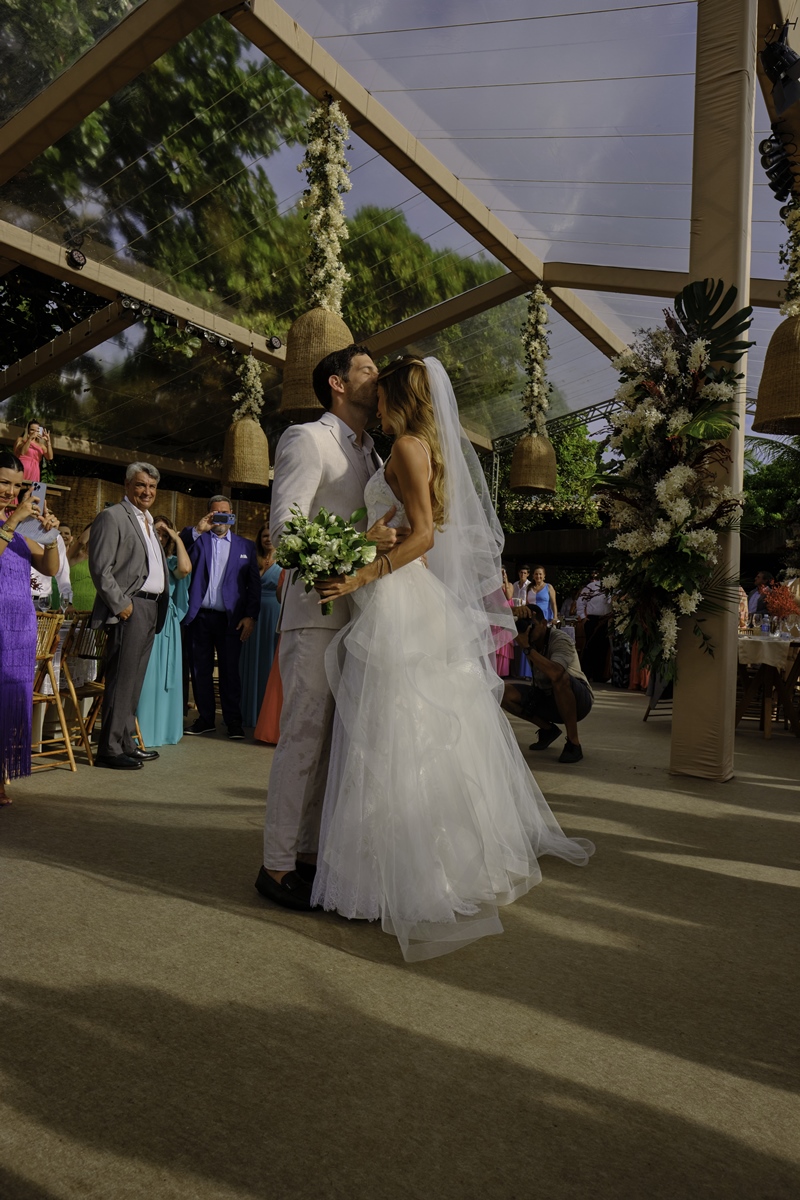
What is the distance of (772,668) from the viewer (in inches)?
351

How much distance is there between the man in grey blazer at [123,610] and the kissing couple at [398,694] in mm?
2595

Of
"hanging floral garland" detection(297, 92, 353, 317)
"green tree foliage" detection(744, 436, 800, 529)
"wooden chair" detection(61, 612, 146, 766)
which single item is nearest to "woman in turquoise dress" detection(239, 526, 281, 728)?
"wooden chair" detection(61, 612, 146, 766)

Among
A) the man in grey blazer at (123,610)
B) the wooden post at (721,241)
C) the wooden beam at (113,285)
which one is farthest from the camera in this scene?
the wooden beam at (113,285)

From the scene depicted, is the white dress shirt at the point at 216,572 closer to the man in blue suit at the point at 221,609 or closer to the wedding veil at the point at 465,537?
the man in blue suit at the point at 221,609

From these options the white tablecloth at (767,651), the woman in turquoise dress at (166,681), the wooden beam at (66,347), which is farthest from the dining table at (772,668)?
the wooden beam at (66,347)

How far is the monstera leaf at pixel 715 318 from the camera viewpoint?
602cm

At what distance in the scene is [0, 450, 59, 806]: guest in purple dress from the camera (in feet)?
14.7

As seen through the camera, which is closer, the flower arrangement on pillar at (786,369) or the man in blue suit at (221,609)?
the flower arrangement on pillar at (786,369)

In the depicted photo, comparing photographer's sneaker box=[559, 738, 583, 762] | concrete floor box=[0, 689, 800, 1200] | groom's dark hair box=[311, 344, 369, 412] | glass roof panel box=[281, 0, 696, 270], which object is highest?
glass roof panel box=[281, 0, 696, 270]

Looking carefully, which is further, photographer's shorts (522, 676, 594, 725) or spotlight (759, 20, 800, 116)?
photographer's shorts (522, 676, 594, 725)

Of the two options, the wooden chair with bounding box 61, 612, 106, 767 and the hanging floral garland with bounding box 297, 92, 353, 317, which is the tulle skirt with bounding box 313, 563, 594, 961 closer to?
the wooden chair with bounding box 61, 612, 106, 767

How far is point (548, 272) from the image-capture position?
447 inches

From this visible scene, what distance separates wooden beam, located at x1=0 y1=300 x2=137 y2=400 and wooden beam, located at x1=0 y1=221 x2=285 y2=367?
28 cm

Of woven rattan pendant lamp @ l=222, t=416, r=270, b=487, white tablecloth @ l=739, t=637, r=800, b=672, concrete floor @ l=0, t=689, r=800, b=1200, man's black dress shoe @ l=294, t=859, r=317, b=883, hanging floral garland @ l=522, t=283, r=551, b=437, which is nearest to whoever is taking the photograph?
concrete floor @ l=0, t=689, r=800, b=1200
